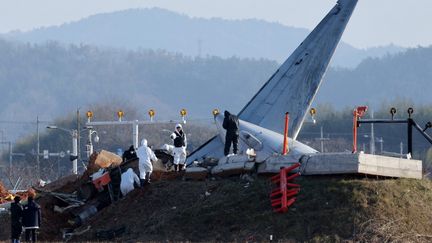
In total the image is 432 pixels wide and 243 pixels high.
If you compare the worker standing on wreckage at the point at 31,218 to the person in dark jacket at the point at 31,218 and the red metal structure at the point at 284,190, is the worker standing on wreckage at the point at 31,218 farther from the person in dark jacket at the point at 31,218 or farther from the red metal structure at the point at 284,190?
the red metal structure at the point at 284,190

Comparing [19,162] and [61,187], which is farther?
[19,162]

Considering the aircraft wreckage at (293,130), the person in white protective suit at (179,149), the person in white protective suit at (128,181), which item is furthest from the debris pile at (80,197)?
the aircraft wreckage at (293,130)

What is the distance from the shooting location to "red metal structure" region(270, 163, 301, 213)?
1455 inches

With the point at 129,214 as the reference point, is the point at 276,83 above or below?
above

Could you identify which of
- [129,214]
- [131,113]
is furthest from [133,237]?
[131,113]

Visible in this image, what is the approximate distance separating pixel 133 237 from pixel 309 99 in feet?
45.5

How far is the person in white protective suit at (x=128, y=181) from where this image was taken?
1644 inches

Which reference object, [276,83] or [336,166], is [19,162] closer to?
[276,83]

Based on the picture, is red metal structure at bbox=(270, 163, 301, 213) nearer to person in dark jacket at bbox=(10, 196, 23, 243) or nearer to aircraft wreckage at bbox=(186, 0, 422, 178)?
aircraft wreckage at bbox=(186, 0, 422, 178)

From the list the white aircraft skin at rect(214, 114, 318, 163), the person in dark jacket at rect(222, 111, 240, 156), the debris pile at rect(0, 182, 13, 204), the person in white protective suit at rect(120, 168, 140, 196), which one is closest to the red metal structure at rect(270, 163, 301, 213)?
the white aircraft skin at rect(214, 114, 318, 163)

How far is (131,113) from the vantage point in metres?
146

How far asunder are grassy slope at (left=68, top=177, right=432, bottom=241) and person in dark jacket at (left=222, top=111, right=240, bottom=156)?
3.26 meters

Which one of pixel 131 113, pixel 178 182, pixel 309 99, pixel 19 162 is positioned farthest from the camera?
pixel 131 113

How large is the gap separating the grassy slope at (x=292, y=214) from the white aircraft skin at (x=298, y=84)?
27.0 feet
